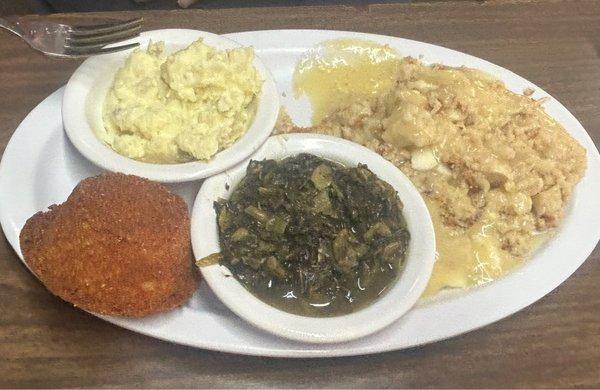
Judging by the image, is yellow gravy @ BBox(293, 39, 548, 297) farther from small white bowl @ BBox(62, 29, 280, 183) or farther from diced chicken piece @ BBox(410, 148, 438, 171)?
small white bowl @ BBox(62, 29, 280, 183)

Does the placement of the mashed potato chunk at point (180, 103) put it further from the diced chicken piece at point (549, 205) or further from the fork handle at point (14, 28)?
the diced chicken piece at point (549, 205)

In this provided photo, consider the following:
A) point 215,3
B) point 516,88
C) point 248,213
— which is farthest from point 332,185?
point 215,3

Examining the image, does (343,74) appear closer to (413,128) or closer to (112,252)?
(413,128)

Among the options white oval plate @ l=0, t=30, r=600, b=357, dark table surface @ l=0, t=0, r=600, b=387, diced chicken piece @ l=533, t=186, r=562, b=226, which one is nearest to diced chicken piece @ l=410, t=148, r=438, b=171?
diced chicken piece @ l=533, t=186, r=562, b=226

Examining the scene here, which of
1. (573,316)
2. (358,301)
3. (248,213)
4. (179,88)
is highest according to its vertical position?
(179,88)

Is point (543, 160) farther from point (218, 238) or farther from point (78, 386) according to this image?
point (78, 386)

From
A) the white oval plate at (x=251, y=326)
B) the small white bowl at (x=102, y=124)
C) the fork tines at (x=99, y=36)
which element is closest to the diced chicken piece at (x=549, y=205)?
the white oval plate at (x=251, y=326)
